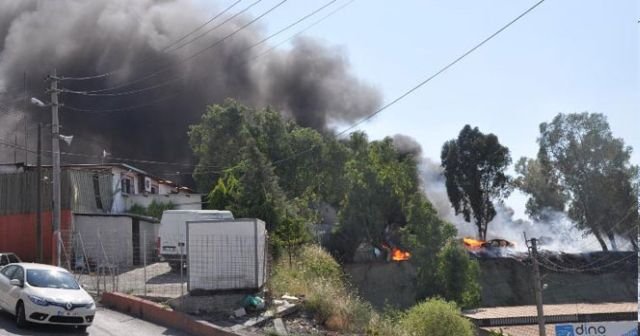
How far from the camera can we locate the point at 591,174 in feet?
156

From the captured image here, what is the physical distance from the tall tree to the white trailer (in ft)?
134

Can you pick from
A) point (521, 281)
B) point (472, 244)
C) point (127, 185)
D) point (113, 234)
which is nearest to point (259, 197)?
point (113, 234)

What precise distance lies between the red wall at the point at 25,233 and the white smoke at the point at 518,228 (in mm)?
21609

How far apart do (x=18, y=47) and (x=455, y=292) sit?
6613 centimetres

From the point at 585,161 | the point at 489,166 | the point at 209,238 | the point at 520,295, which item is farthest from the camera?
the point at 489,166

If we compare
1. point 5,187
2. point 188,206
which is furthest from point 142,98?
point 5,187

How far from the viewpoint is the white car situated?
12.7 m

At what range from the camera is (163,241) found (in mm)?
27016

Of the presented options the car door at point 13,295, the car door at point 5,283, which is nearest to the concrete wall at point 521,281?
the car door at point 5,283

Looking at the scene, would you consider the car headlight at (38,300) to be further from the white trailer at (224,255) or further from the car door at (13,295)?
the white trailer at (224,255)

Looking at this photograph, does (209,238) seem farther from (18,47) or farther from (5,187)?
(18,47)

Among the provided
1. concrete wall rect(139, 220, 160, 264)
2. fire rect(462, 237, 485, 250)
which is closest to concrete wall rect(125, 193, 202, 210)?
concrete wall rect(139, 220, 160, 264)

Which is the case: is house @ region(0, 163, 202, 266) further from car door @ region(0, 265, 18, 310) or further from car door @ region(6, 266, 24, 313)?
car door @ region(6, 266, 24, 313)

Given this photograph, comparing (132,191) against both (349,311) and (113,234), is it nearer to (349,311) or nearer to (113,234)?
(113,234)
